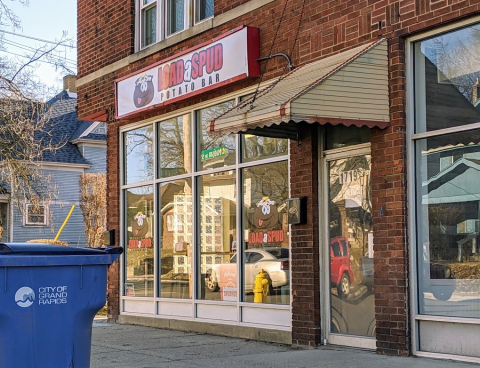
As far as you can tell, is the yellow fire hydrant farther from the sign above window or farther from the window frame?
the window frame

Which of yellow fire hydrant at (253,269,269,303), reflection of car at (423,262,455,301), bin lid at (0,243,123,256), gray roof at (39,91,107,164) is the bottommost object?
yellow fire hydrant at (253,269,269,303)

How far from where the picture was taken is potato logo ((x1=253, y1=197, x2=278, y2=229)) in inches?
388

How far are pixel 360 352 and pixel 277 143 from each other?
3.04 m

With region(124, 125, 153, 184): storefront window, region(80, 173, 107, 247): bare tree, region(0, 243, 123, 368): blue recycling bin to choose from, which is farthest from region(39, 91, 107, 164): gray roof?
region(0, 243, 123, 368): blue recycling bin

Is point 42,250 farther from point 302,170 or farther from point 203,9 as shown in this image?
point 203,9

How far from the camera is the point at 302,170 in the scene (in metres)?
9.19

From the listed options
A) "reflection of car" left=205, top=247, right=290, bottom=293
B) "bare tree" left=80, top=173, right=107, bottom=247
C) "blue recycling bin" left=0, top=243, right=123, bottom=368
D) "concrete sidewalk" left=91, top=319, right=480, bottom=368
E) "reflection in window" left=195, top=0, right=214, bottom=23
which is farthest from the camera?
"bare tree" left=80, top=173, right=107, bottom=247

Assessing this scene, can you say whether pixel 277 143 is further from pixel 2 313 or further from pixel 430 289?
pixel 2 313

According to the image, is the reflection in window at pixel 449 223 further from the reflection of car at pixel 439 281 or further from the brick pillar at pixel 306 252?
the brick pillar at pixel 306 252

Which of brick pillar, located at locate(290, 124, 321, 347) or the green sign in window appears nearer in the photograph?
brick pillar, located at locate(290, 124, 321, 347)

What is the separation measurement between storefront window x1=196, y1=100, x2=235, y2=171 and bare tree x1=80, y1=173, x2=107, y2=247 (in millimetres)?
19412

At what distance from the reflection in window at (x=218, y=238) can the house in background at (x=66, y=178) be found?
2119 cm

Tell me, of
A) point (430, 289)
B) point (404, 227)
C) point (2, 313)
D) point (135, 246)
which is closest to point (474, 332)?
point (430, 289)

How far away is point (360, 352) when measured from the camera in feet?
27.1
